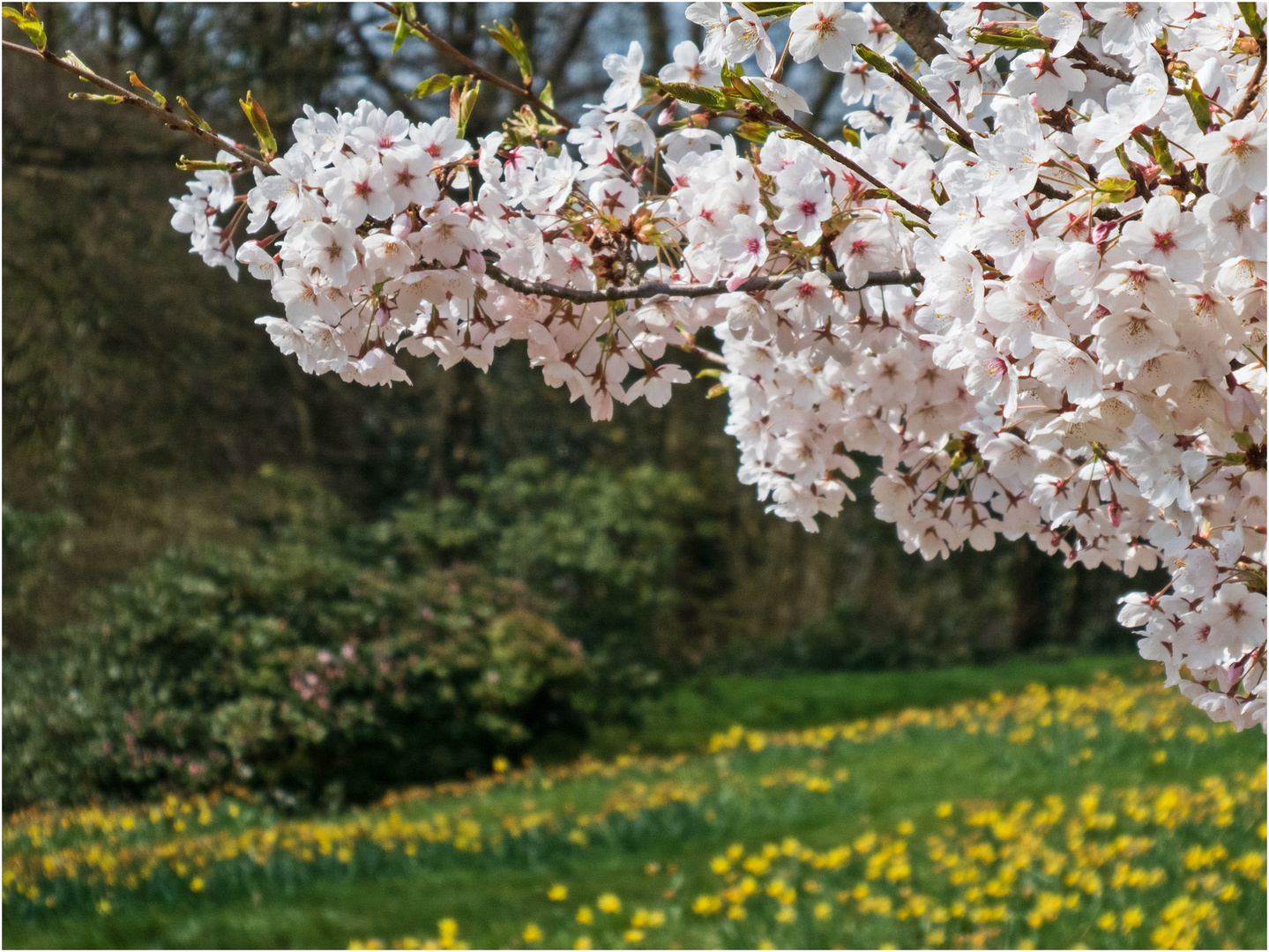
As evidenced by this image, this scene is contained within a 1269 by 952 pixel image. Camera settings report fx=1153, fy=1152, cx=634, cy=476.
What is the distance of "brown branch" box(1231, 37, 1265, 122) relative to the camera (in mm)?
987

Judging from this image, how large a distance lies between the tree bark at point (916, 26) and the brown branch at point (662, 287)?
0.34 metres

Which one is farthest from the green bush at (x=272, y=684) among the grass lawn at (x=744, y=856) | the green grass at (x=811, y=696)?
the green grass at (x=811, y=696)

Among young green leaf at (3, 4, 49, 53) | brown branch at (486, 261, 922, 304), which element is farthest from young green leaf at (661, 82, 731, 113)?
young green leaf at (3, 4, 49, 53)

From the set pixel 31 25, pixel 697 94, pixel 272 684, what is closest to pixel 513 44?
pixel 697 94

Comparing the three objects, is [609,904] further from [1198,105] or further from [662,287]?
[1198,105]

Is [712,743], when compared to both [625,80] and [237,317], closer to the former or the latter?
[237,317]

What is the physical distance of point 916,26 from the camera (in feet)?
4.82

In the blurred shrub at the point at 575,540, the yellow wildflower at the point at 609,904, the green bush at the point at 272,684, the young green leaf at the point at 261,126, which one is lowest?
the yellow wildflower at the point at 609,904

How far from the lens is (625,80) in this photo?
1.42 metres

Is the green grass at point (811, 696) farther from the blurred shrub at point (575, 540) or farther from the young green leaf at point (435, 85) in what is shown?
the young green leaf at point (435, 85)

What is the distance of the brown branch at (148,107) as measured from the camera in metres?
1.26

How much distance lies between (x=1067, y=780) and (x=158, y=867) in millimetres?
3607

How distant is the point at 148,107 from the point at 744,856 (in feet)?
12.0

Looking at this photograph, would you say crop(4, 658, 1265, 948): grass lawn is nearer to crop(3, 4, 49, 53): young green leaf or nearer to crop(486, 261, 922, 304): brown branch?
crop(486, 261, 922, 304): brown branch
